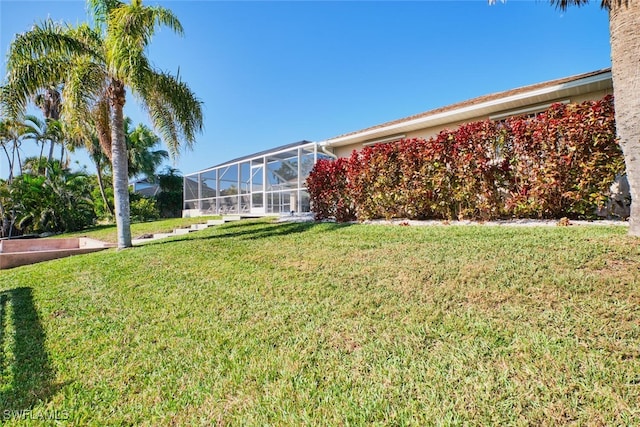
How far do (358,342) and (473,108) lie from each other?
9353 millimetres

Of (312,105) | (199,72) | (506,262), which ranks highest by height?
(312,105)

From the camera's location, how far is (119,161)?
9.02 meters

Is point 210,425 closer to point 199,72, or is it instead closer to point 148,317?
point 148,317

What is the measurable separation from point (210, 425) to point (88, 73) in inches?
398

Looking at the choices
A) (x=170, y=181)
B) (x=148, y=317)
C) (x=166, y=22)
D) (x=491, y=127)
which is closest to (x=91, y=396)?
(x=148, y=317)

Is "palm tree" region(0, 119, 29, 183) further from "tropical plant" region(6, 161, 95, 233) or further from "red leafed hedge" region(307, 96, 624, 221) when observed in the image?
"red leafed hedge" region(307, 96, 624, 221)

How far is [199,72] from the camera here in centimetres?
1173

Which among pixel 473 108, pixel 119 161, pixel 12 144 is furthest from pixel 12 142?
pixel 473 108

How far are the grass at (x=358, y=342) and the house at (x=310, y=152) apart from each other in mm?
5154

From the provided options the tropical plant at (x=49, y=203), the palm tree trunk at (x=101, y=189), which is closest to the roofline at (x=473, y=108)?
the tropical plant at (x=49, y=203)

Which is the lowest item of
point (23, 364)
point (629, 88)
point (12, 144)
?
point (23, 364)

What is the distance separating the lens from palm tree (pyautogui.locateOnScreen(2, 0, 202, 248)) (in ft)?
26.0

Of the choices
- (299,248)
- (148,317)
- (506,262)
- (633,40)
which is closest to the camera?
(148,317)

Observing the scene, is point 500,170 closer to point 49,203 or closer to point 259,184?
point 259,184
